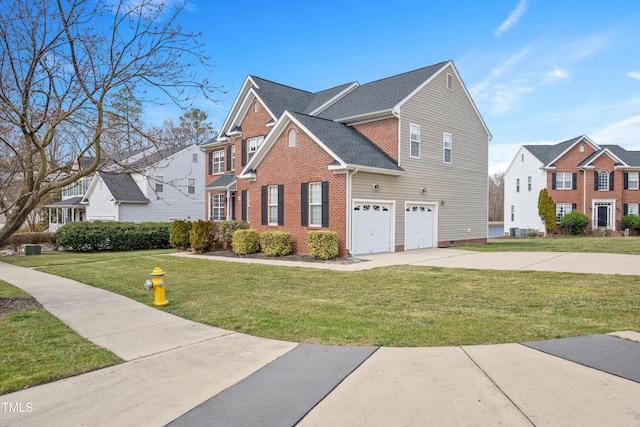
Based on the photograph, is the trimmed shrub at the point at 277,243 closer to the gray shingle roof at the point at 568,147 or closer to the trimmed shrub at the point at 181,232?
the trimmed shrub at the point at 181,232

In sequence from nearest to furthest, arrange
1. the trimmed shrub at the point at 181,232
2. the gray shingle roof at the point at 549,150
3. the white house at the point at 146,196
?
the trimmed shrub at the point at 181,232 < the white house at the point at 146,196 < the gray shingle roof at the point at 549,150

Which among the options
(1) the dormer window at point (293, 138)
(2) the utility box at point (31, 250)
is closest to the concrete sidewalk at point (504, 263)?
(1) the dormer window at point (293, 138)

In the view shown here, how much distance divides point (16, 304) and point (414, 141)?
15.5 metres

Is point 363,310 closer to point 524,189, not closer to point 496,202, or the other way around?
point 524,189

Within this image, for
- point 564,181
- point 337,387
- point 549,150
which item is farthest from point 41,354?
point 549,150

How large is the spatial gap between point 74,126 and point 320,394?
20.7 ft

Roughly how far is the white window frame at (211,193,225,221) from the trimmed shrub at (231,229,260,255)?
930cm

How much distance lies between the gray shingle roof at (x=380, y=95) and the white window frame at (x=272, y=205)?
4.82 meters

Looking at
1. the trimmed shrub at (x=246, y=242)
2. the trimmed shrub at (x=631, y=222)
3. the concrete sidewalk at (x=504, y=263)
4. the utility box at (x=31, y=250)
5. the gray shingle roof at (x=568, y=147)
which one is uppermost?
the gray shingle roof at (x=568, y=147)

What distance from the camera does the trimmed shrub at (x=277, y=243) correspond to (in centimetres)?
1661

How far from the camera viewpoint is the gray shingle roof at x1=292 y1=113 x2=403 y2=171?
15984 mm

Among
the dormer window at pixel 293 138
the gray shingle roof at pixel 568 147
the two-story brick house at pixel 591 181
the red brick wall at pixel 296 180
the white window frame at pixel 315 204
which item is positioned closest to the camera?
the red brick wall at pixel 296 180

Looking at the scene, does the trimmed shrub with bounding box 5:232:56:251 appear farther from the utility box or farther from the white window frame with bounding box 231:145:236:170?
the white window frame with bounding box 231:145:236:170

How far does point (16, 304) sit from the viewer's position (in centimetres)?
801
